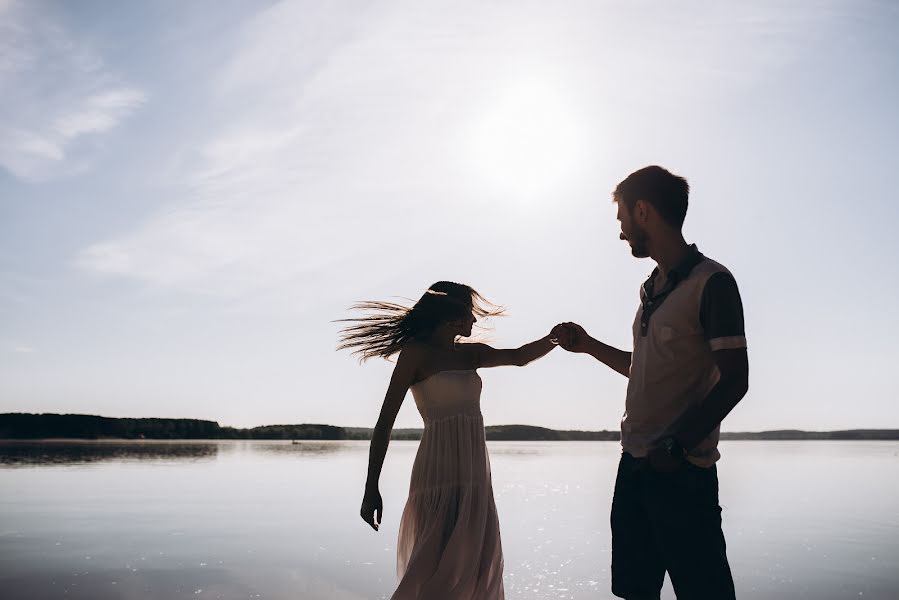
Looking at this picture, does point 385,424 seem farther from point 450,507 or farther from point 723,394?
point 723,394

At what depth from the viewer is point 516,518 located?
14.0 meters

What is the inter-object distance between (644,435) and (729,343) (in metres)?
0.58

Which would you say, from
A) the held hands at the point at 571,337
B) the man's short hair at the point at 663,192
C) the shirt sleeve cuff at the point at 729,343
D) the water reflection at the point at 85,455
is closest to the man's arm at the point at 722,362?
the shirt sleeve cuff at the point at 729,343

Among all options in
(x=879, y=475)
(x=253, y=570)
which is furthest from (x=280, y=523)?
(x=879, y=475)

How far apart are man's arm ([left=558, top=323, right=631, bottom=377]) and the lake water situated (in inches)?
166

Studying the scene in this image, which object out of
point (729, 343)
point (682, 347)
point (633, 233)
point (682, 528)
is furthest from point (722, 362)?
point (633, 233)

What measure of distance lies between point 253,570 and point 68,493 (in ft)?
33.2

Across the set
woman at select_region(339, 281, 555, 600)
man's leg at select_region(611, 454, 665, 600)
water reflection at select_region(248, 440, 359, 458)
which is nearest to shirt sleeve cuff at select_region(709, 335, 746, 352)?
man's leg at select_region(611, 454, 665, 600)

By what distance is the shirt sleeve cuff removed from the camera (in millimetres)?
2867

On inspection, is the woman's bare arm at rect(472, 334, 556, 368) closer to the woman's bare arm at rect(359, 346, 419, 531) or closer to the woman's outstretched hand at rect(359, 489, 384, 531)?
the woman's bare arm at rect(359, 346, 419, 531)

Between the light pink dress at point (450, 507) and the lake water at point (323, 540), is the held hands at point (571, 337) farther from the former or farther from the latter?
the lake water at point (323, 540)

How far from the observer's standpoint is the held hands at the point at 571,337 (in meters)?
4.58

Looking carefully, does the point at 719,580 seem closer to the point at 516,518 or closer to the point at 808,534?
the point at 808,534

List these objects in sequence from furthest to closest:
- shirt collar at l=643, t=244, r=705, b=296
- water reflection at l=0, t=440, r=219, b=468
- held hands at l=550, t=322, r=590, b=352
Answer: water reflection at l=0, t=440, r=219, b=468
held hands at l=550, t=322, r=590, b=352
shirt collar at l=643, t=244, r=705, b=296
